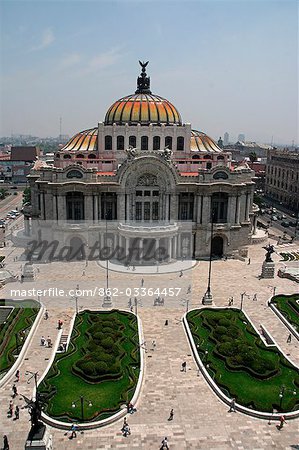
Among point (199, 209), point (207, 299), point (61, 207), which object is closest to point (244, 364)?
point (207, 299)

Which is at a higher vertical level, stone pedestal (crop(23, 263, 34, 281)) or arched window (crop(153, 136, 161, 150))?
arched window (crop(153, 136, 161, 150))

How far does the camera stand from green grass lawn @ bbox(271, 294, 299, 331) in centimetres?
5056

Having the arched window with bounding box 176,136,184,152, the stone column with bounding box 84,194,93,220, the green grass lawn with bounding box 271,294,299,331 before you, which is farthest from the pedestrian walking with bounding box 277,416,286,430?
the arched window with bounding box 176,136,184,152

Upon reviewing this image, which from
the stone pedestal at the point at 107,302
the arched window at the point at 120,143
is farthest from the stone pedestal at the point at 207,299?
the arched window at the point at 120,143

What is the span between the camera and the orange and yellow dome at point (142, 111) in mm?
84188

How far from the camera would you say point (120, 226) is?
7325cm

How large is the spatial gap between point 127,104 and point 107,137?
28.9 feet

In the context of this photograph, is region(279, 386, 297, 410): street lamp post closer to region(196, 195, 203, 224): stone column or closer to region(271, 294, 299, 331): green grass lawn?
region(271, 294, 299, 331): green grass lawn

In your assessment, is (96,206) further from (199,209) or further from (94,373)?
(94,373)

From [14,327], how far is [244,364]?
25.6 m

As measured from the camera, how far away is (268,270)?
6544 cm

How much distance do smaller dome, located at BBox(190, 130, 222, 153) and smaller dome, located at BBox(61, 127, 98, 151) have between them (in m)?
19.8

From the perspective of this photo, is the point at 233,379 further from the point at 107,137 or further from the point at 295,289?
the point at 107,137

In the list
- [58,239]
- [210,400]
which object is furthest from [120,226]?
[210,400]
